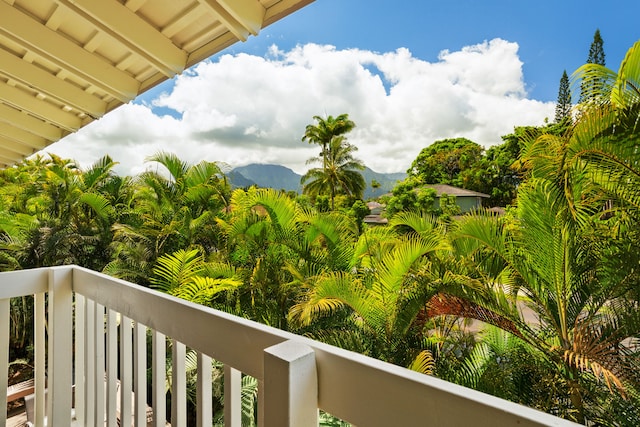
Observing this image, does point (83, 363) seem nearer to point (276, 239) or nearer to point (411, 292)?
point (411, 292)

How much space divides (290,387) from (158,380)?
68 cm

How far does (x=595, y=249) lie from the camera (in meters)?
3.26

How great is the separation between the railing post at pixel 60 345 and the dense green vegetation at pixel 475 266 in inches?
88.8

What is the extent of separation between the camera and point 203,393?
94 centimetres

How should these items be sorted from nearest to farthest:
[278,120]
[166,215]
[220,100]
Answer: [166,215] < [220,100] < [278,120]

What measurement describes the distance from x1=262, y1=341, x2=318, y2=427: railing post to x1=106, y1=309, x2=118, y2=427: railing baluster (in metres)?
0.95

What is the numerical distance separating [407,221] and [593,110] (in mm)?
2603

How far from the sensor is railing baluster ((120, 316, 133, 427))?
1257mm

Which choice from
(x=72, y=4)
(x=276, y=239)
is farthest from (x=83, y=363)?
(x=276, y=239)

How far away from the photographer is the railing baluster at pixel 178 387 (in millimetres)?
1006

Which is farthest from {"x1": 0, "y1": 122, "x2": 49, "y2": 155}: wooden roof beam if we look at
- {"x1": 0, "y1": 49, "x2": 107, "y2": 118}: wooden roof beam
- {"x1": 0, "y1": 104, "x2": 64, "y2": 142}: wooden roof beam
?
{"x1": 0, "y1": 49, "x2": 107, "y2": 118}: wooden roof beam

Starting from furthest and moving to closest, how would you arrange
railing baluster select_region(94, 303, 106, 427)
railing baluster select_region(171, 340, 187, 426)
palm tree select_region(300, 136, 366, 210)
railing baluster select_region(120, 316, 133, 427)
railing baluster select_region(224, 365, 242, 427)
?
palm tree select_region(300, 136, 366, 210)
railing baluster select_region(94, 303, 106, 427)
railing baluster select_region(120, 316, 133, 427)
railing baluster select_region(171, 340, 187, 426)
railing baluster select_region(224, 365, 242, 427)

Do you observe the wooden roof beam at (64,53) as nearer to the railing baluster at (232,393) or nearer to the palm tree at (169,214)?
the railing baluster at (232,393)

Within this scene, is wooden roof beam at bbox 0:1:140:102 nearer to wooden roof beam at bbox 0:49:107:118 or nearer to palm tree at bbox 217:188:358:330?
wooden roof beam at bbox 0:49:107:118
